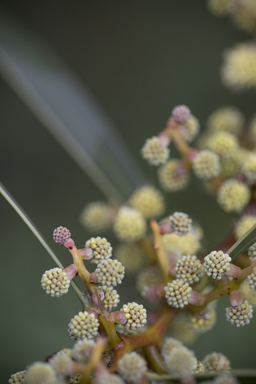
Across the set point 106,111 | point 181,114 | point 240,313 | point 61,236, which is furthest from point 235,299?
point 106,111

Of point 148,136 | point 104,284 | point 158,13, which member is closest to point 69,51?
point 158,13

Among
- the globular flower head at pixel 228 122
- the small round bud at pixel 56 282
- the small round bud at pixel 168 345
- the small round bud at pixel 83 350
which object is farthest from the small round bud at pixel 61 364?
the globular flower head at pixel 228 122

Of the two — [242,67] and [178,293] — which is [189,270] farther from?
[242,67]

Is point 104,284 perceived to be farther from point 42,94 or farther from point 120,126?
point 120,126

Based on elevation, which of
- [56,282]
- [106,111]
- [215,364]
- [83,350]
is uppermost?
[106,111]

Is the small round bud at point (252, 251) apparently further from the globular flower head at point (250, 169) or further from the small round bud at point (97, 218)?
the small round bud at point (97, 218)
